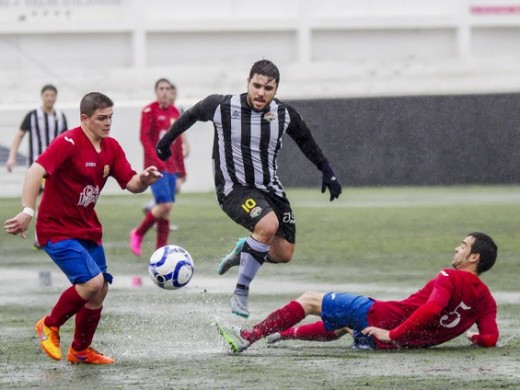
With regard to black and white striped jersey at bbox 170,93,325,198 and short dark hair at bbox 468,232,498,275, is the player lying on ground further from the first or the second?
short dark hair at bbox 468,232,498,275

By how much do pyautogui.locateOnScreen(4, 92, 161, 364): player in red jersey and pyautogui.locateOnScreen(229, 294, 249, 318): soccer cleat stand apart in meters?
1.09

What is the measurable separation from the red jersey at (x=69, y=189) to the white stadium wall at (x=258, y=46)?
2388 centimetres

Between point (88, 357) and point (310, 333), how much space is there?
132cm

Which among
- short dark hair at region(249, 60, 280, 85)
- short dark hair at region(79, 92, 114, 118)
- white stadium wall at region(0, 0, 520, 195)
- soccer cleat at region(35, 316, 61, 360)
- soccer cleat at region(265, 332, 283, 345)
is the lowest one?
soccer cleat at region(265, 332, 283, 345)

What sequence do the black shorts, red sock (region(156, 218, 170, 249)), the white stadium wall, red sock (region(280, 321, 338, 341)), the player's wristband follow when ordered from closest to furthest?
1. the player's wristband
2. red sock (region(280, 321, 338, 341))
3. the black shorts
4. red sock (region(156, 218, 170, 249))
5. the white stadium wall

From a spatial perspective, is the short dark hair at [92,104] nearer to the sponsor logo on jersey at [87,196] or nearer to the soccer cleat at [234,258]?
the sponsor logo on jersey at [87,196]

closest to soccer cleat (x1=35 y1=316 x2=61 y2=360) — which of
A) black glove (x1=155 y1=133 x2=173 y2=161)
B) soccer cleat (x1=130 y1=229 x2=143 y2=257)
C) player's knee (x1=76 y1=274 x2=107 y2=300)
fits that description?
player's knee (x1=76 y1=274 x2=107 y2=300)

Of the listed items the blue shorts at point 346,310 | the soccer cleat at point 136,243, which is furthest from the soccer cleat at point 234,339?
the soccer cleat at point 136,243

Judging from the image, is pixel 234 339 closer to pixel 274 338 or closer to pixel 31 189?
pixel 274 338

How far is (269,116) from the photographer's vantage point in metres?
9.12

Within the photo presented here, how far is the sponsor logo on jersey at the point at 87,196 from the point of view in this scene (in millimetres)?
7641

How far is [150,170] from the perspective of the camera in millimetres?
7711

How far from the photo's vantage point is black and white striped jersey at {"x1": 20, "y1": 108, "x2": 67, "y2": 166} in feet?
52.5

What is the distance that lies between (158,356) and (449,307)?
5.44 ft
